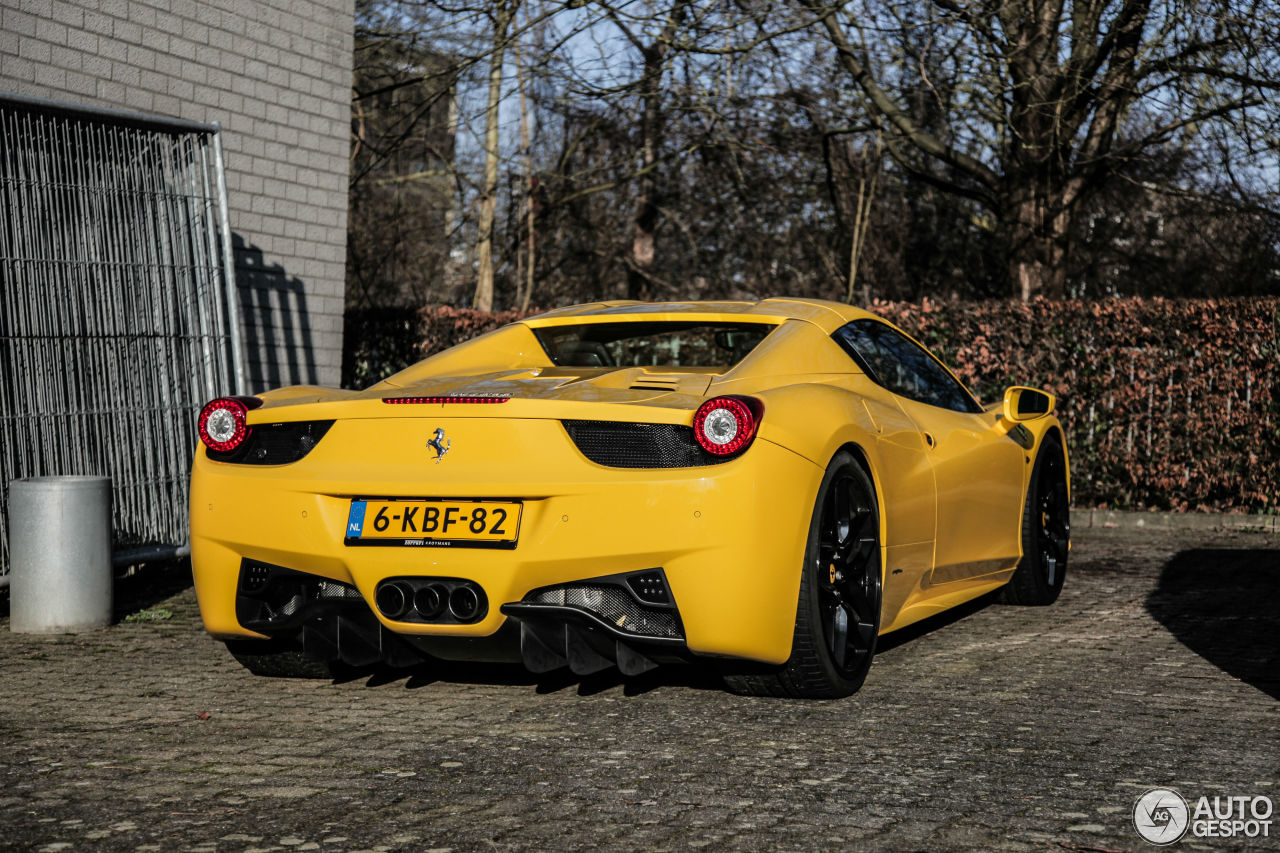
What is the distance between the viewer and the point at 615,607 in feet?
14.3

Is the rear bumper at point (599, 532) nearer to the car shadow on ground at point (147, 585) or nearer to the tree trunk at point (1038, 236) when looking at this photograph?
the car shadow on ground at point (147, 585)

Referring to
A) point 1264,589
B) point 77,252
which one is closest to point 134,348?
point 77,252

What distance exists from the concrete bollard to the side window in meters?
3.38

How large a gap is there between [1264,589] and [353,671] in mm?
5146

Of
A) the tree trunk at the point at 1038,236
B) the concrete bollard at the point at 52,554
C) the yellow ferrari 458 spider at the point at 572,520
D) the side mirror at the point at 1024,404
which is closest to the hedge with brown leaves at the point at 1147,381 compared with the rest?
the tree trunk at the point at 1038,236

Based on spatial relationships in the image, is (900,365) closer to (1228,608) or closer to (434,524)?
(434,524)

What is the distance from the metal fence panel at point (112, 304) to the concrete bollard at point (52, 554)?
456mm

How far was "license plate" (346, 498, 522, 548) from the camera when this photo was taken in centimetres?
435

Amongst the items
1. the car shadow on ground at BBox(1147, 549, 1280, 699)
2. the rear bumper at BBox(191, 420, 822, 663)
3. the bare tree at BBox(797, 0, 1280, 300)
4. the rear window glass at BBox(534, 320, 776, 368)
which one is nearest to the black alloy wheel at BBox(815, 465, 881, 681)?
the rear bumper at BBox(191, 420, 822, 663)

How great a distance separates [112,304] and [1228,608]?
5.91m

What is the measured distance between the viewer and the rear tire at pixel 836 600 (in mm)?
4520

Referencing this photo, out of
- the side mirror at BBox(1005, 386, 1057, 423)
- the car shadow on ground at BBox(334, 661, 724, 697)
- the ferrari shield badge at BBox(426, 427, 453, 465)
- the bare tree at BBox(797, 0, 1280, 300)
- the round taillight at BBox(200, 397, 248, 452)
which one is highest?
the bare tree at BBox(797, 0, 1280, 300)

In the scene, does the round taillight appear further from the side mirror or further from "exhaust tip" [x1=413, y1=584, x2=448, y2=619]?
Result: the side mirror

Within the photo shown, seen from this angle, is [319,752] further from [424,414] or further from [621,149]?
[621,149]
